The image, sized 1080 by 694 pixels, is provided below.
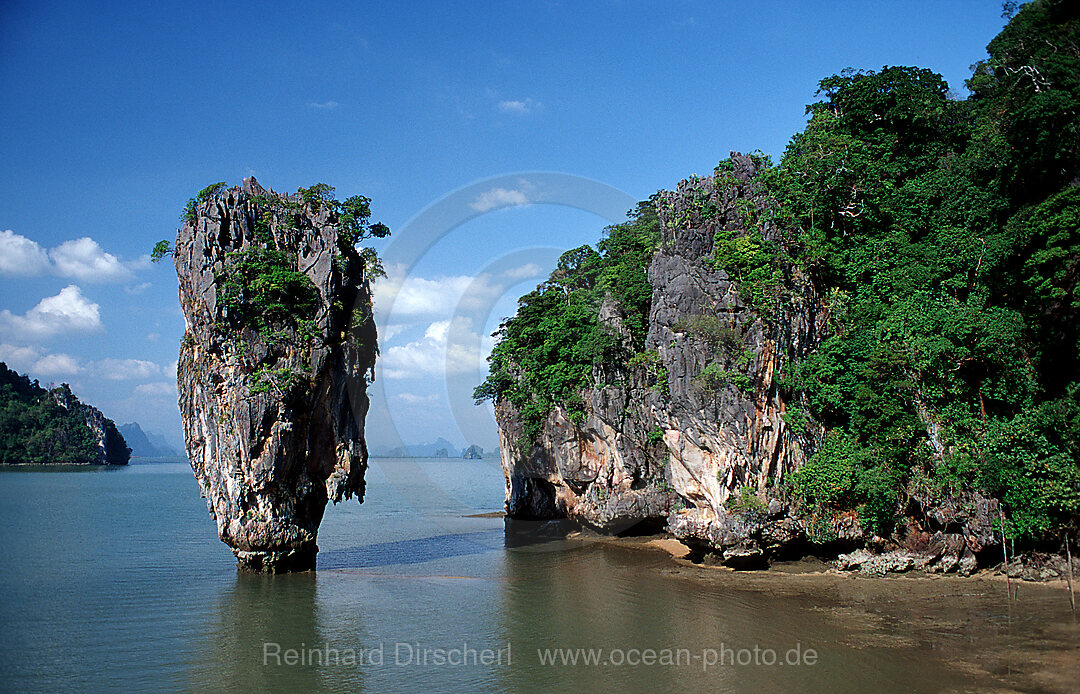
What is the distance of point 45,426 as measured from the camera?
95.8 meters

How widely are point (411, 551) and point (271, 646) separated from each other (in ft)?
45.2

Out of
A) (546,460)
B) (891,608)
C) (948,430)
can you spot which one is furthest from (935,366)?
(546,460)

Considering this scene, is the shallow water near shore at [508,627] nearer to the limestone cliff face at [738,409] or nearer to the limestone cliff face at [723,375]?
the limestone cliff face at [738,409]

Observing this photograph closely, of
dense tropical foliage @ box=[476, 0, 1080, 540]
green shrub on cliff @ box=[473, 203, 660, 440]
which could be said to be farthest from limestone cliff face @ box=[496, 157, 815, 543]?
green shrub on cliff @ box=[473, 203, 660, 440]

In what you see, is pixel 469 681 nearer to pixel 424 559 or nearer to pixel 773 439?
pixel 773 439

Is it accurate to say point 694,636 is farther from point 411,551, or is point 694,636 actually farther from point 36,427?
point 36,427

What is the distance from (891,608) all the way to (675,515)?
7818 mm

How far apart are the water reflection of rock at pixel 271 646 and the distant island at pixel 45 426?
95.0m

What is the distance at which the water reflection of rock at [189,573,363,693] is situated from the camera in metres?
13.3

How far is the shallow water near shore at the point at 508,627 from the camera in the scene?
517 inches

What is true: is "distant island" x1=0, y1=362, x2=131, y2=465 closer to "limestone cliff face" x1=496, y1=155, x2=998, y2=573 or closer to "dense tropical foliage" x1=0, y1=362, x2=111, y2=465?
"dense tropical foliage" x1=0, y1=362, x2=111, y2=465

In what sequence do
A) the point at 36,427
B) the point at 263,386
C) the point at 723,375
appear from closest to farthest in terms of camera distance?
the point at 723,375
the point at 263,386
the point at 36,427

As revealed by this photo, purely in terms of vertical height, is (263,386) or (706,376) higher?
(263,386)

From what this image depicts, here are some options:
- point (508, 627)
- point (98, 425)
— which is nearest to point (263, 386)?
point (508, 627)
